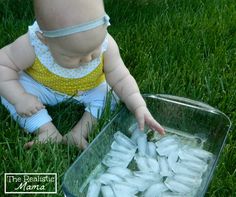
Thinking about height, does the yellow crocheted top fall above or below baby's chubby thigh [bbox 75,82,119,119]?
above

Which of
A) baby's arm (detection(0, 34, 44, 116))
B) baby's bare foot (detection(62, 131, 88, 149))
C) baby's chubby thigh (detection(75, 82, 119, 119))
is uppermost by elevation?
baby's arm (detection(0, 34, 44, 116))

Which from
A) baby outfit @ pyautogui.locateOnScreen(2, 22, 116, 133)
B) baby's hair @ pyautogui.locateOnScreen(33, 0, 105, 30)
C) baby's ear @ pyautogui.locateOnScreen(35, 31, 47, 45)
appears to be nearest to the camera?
baby's hair @ pyautogui.locateOnScreen(33, 0, 105, 30)

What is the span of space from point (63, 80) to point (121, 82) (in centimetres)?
18

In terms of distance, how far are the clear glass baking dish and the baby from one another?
56mm

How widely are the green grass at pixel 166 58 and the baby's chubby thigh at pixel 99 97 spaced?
4 centimetres

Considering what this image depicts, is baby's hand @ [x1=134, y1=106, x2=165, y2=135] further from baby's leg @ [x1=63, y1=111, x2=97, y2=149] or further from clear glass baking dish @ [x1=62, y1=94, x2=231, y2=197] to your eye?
baby's leg @ [x1=63, y1=111, x2=97, y2=149]

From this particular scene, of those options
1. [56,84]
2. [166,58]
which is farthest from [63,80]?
[166,58]

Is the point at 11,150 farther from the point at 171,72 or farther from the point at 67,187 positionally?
the point at 171,72

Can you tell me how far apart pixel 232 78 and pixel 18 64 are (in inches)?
30.7

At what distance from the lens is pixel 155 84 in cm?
192

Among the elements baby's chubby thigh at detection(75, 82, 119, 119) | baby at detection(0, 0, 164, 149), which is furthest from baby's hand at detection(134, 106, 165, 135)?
baby's chubby thigh at detection(75, 82, 119, 119)

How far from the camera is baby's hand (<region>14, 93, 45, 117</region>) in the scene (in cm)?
165

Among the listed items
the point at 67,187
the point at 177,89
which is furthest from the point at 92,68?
the point at 67,187

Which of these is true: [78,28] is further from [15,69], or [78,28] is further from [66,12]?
[15,69]
